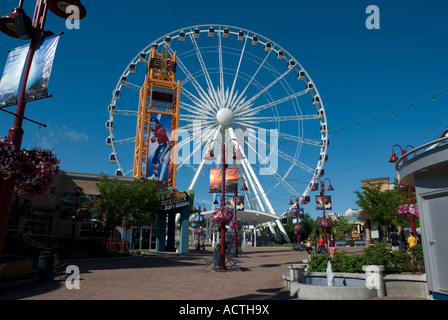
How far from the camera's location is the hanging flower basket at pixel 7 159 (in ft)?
22.2

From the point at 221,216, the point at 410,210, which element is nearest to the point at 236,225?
the point at 221,216

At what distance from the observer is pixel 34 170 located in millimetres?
7402

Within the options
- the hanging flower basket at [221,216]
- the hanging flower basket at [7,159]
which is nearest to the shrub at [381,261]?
the hanging flower basket at [221,216]

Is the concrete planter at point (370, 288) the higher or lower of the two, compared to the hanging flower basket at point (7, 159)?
lower

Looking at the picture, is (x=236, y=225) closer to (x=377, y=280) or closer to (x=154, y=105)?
(x=377, y=280)

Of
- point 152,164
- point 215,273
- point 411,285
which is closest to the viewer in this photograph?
point 411,285

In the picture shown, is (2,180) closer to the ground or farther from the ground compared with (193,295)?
farther from the ground

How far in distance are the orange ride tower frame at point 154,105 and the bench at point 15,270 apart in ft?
84.6

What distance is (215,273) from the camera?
1536 cm

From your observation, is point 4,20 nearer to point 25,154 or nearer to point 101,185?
point 25,154

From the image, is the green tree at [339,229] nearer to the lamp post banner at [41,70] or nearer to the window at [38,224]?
the window at [38,224]

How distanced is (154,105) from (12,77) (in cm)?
3334

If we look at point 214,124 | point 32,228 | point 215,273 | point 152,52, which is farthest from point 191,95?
point 215,273
